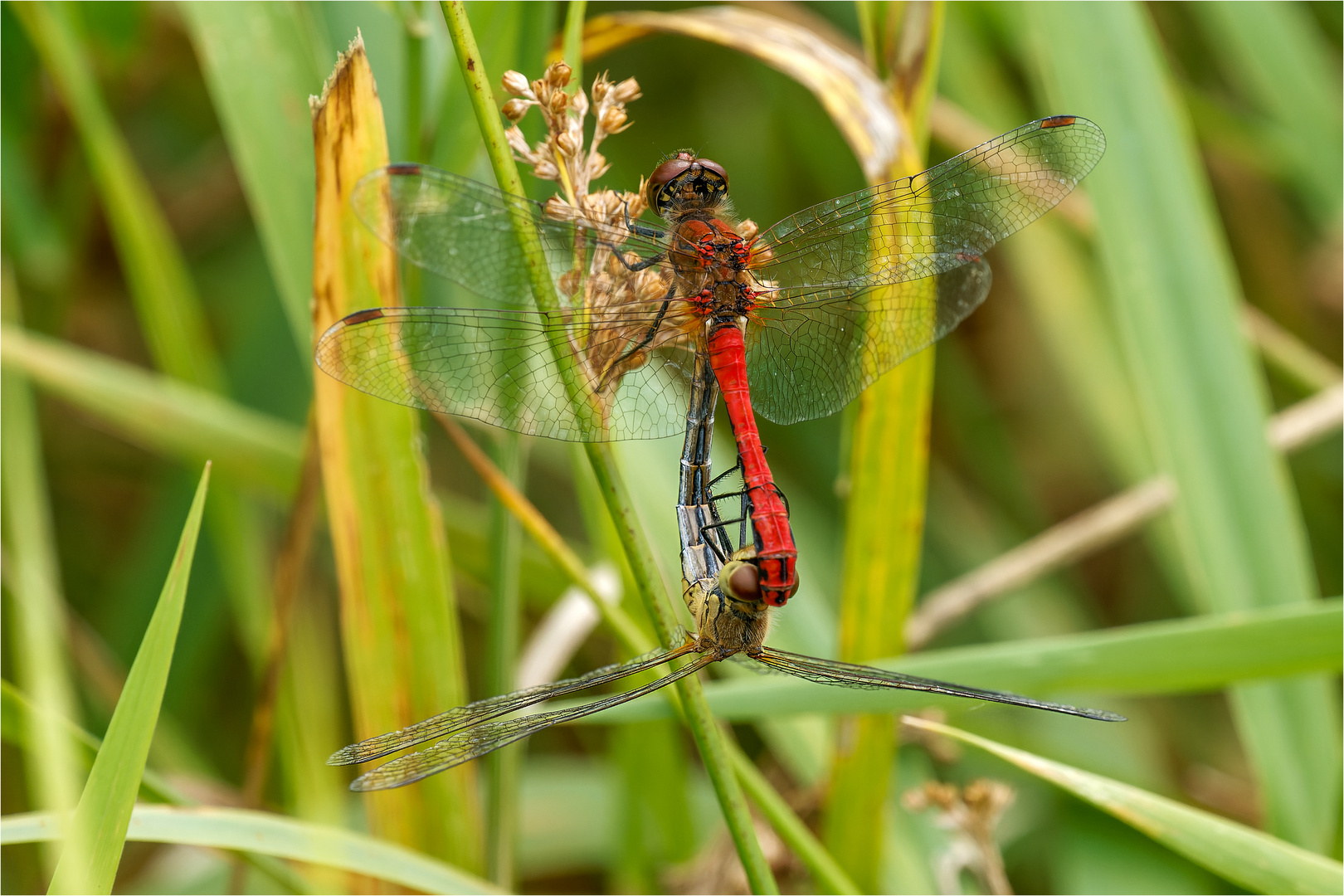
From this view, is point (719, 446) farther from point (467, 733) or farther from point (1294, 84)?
point (1294, 84)

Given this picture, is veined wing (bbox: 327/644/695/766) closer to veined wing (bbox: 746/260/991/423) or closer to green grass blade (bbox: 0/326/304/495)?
veined wing (bbox: 746/260/991/423)

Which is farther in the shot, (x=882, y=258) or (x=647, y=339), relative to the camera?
(x=882, y=258)

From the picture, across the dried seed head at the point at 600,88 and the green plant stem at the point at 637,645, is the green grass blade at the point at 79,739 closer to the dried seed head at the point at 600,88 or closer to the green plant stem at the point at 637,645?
the green plant stem at the point at 637,645

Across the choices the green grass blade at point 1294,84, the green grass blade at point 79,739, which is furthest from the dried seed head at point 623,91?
the green grass blade at point 1294,84

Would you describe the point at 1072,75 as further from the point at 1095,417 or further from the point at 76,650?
the point at 76,650

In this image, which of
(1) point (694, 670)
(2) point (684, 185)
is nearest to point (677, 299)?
(2) point (684, 185)

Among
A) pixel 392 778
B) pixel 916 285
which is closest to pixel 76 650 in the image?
pixel 392 778

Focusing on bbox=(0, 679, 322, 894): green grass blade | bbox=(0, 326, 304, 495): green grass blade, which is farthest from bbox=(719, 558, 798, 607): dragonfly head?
bbox=(0, 326, 304, 495): green grass blade
